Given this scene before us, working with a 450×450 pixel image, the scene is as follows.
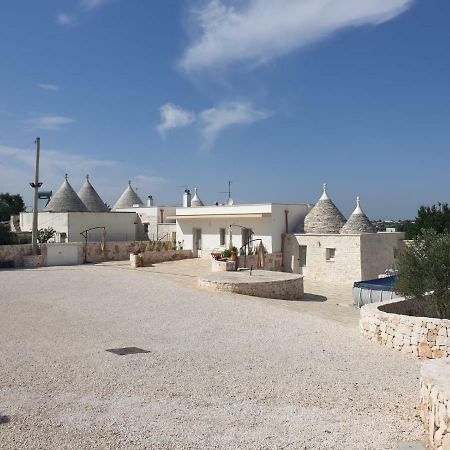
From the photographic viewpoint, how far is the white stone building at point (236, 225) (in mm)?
27297

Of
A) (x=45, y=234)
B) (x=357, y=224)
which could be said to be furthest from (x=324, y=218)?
(x=45, y=234)

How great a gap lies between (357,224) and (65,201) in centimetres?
1907

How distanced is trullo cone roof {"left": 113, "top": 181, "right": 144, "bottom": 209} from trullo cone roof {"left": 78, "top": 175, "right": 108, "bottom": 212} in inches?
127

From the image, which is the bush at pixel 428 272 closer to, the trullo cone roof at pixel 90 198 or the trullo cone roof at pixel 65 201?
the trullo cone roof at pixel 65 201

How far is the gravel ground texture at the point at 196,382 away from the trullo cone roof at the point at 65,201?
1967cm

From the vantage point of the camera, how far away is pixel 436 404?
5.56 meters

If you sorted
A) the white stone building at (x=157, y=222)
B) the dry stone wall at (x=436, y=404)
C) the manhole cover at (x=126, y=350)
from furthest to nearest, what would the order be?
the white stone building at (x=157, y=222) < the manhole cover at (x=126, y=350) < the dry stone wall at (x=436, y=404)

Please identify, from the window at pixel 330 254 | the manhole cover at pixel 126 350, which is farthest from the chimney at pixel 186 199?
the manhole cover at pixel 126 350

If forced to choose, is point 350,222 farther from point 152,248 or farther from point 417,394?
point 417,394

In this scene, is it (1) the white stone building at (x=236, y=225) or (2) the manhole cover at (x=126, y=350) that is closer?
(2) the manhole cover at (x=126, y=350)

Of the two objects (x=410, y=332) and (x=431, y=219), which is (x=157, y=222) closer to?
(x=431, y=219)

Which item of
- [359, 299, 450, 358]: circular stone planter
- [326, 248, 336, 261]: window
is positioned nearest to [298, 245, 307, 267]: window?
[326, 248, 336, 261]: window

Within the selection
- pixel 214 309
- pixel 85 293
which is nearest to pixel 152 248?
pixel 85 293

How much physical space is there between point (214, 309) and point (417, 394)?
24.1 ft
